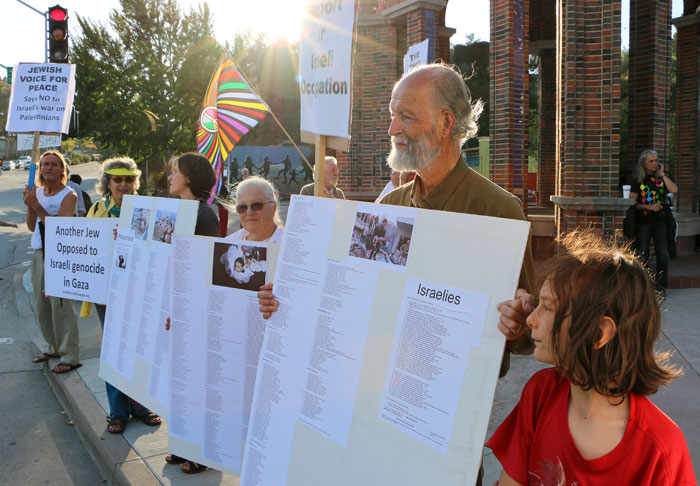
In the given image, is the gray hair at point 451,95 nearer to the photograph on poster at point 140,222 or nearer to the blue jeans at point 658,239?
the photograph on poster at point 140,222

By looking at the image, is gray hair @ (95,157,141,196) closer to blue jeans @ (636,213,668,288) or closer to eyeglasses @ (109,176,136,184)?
eyeglasses @ (109,176,136,184)

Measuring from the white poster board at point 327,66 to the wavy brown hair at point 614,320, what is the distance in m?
1.52

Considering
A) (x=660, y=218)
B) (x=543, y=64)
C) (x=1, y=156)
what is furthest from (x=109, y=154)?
(x=1, y=156)

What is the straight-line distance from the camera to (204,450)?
3031mm

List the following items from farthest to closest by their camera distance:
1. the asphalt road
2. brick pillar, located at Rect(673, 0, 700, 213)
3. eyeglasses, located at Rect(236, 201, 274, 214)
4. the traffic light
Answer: brick pillar, located at Rect(673, 0, 700, 213), the traffic light, the asphalt road, eyeglasses, located at Rect(236, 201, 274, 214)

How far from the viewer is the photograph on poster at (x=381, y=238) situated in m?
1.87

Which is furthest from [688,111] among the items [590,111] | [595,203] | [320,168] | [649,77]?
[320,168]

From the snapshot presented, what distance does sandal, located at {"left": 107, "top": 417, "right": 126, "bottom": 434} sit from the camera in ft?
14.3

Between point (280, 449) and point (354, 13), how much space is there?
1855mm

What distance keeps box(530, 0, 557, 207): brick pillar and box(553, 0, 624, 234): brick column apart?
6927 mm

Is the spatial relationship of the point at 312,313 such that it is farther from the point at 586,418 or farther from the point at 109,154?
the point at 109,154

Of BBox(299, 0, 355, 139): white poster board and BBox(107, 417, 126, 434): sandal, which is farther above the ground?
BBox(299, 0, 355, 139): white poster board

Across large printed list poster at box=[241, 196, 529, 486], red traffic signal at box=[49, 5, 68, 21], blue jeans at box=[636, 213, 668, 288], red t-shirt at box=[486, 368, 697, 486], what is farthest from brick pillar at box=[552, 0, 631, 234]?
red traffic signal at box=[49, 5, 68, 21]

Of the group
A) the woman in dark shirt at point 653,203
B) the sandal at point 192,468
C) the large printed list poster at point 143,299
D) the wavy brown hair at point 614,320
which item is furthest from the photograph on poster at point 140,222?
the woman in dark shirt at point 653,203
